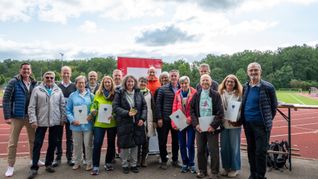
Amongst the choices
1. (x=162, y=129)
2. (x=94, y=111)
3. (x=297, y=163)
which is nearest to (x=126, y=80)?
(x=94, y=111)

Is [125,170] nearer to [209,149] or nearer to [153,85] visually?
[209,149]

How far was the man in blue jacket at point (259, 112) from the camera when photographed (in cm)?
479

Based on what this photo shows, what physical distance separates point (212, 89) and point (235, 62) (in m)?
95.1

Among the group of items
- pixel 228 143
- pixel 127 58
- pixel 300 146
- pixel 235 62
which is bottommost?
pixel 300 146

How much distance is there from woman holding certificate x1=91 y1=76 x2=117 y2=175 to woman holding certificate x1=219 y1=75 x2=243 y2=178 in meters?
2.14

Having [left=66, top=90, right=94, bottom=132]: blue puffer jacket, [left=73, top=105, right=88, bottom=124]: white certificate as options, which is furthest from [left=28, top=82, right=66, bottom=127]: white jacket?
[left=73, top=105, right=88, bottom=124]: white certificate

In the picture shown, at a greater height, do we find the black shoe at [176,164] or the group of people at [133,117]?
the group of people at [133,117]

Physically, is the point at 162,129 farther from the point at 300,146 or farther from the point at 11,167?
the point at 300,146

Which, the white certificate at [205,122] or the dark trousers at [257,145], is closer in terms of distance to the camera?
the dark trousers at [257,145]

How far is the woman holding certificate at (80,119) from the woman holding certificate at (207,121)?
2.06m

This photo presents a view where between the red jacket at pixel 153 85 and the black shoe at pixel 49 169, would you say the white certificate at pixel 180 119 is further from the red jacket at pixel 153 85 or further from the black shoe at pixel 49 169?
the black shoe at pixel 49 169

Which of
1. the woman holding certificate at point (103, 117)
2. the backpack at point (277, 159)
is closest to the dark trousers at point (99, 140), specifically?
the woman holding certificate at point (103, 117)

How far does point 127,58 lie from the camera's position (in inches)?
268

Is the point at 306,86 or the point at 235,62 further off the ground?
the point at 235,62
